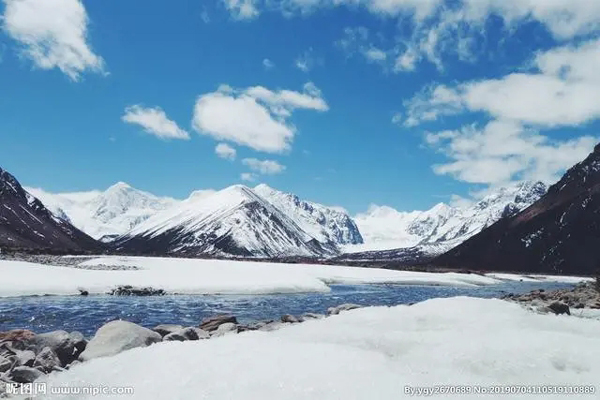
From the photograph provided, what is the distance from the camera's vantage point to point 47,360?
42.5ft

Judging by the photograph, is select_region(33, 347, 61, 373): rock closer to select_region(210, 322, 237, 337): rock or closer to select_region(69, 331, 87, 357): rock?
select_region(69, 331, 87, 357): rock

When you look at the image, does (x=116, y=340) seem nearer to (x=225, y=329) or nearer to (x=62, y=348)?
(x=62, y=348)

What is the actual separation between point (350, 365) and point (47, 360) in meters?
8.05

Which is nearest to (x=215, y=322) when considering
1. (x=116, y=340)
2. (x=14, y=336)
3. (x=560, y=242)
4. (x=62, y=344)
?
(x=14, y=336)

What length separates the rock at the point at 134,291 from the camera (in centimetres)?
4266

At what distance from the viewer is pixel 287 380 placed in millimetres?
9359

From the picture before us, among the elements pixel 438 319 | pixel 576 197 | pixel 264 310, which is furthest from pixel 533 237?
pixel 438 319

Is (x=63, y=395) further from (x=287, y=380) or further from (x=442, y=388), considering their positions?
(x=442, y=388)

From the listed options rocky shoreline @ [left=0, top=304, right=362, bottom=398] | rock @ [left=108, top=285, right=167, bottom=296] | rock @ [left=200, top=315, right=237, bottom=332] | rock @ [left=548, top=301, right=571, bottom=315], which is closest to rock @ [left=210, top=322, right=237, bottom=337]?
rock @ [left=200, top=315, right=237, bottom=332]

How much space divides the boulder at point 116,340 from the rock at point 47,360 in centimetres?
73

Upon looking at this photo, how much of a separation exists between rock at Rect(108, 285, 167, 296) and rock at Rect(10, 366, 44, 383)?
32.5 metres

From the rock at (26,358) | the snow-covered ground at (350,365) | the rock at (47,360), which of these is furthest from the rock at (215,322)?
the rock at (26,358)

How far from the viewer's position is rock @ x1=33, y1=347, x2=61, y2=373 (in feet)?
40.6

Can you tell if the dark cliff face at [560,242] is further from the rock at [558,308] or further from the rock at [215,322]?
the rock at [215,322]
